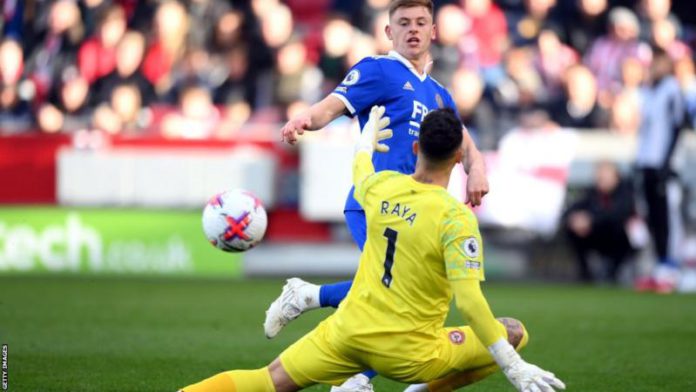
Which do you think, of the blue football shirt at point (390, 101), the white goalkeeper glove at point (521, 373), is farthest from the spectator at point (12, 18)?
the white goalkeeper glove at point (521, 373)

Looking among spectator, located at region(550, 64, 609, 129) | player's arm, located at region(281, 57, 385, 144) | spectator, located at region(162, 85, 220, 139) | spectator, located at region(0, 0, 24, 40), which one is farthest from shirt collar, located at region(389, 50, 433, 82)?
spectator, located at region(0, 0, 24, 40)

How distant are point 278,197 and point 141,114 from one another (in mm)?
2459

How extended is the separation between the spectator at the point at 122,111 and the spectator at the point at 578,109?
18.3 feet

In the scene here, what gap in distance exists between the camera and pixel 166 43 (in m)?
19.0

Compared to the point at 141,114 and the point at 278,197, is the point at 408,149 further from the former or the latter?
Result: the point at 141,114

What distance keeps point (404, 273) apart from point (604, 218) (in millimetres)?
11391

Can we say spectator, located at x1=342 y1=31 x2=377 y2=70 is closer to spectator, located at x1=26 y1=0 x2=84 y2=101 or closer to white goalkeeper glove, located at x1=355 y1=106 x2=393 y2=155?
spectator, located at x1=26 y1=0 x2=84 y2=101

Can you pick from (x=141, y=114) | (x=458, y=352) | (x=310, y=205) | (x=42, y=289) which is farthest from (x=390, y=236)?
(x=141, y=114)

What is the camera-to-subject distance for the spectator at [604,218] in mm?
16922

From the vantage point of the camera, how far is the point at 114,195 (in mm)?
17297

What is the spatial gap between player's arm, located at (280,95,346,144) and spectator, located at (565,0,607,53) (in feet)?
39.7

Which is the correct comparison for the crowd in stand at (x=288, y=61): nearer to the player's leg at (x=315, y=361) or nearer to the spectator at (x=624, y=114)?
the spectator at (x=624, y=114)

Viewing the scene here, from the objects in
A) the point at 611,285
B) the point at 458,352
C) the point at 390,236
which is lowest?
the point at 611,285

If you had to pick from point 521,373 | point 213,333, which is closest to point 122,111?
point 213,333
